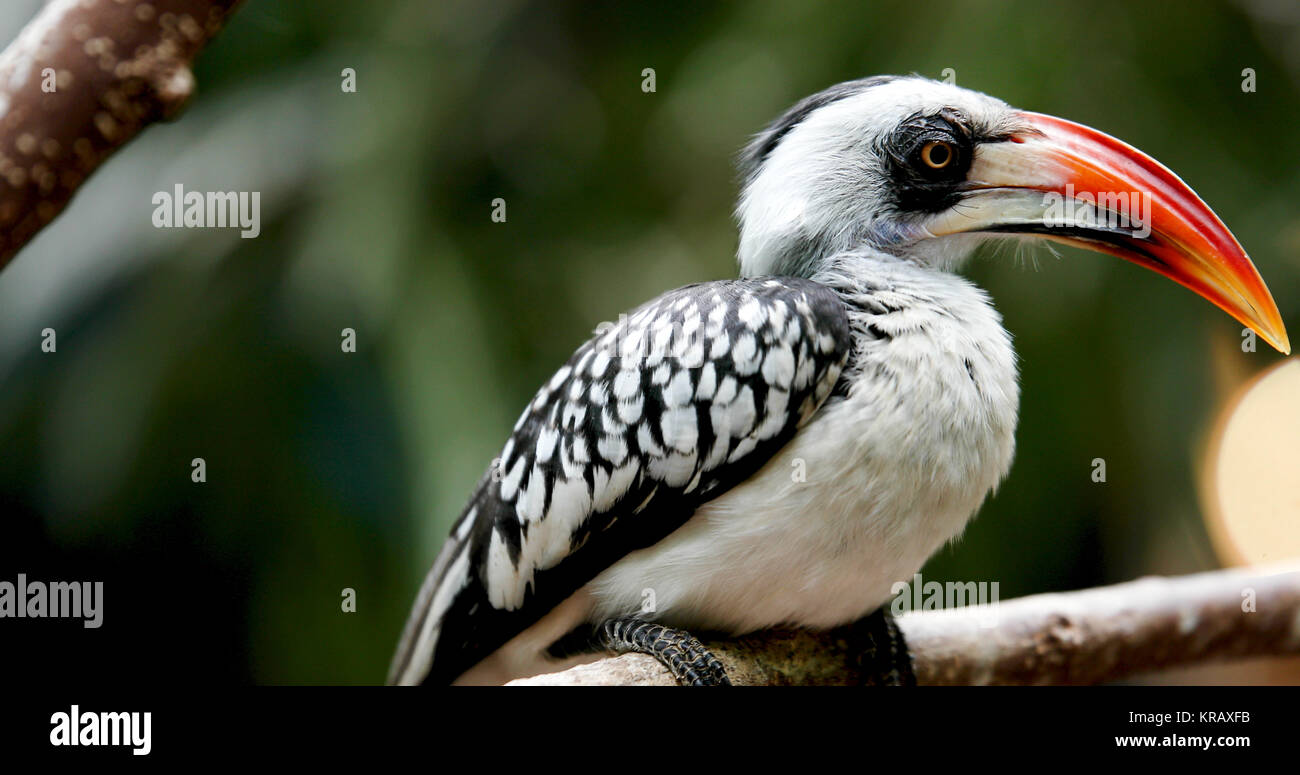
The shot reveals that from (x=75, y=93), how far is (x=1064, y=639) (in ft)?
5.78

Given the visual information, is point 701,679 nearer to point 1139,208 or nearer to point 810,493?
point 810,493

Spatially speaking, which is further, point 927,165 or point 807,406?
point 927,165

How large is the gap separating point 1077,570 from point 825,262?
211cm

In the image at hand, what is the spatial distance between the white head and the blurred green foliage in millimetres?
1269

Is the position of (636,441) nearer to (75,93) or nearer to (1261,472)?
(75,93)

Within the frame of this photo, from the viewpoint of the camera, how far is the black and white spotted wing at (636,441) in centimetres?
138

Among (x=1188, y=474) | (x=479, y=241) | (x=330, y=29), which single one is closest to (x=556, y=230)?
(x=479, y=241)

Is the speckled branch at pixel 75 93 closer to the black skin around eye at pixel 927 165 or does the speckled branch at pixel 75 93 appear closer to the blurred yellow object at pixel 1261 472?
the black skin around eye at pixel 927 165

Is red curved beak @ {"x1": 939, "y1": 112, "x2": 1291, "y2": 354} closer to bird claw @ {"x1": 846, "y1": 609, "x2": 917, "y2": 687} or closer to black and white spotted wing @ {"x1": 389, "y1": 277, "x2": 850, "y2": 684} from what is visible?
black and white spotted wing @ {"x1": 389, "y1": 277, "x2": 850, "y2": 684}

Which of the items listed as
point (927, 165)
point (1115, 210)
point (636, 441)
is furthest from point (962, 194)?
point (636, 441)

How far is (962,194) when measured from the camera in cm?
157

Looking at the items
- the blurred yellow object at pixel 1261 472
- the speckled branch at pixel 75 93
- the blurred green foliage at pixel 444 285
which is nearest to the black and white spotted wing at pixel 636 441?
the speckled branch at pixel 75 93

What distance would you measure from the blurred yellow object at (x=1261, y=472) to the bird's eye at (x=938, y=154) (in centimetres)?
109
